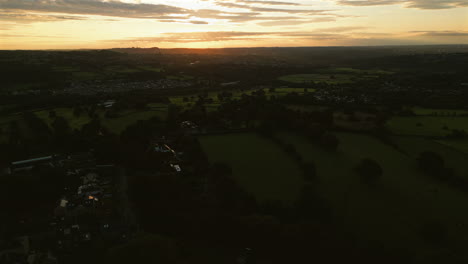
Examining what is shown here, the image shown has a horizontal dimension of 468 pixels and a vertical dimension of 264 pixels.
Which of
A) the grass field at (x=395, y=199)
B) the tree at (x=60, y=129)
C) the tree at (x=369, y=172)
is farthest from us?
the tree at (x=60, y=129)

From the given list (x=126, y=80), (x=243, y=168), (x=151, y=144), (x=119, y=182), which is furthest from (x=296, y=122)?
(x=126, y=80)

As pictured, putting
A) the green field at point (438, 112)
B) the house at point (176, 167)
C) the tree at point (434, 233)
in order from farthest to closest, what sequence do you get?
the green field at point (438, 112), the house at point (176, 167), the tree at point (434, 233)

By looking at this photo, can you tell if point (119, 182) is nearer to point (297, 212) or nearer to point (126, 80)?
point (297, 212)

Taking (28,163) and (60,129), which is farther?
(60,129)

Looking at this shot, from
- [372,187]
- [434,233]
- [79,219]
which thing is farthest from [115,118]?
[434,233]

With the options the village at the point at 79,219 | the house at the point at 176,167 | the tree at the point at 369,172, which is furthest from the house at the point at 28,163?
the tree at the point at 369,172

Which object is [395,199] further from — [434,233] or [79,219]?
[79,219]

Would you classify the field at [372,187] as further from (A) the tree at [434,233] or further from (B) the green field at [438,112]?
(B) the green field at [438,112]

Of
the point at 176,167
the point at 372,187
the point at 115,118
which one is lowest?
the point at 176,167
